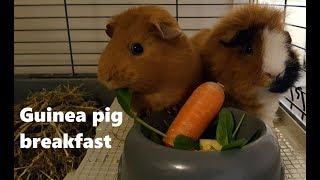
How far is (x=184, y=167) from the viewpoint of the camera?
60cm

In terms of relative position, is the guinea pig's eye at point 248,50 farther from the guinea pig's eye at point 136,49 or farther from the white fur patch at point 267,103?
the guinea pig's eye at point 136,49

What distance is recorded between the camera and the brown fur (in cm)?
79

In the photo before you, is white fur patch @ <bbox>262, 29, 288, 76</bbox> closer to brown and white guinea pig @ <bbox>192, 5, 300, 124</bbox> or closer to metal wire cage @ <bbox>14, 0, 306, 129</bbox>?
brown and white guinea pig @ <bbox>192, 5, 300, 124</bbox>

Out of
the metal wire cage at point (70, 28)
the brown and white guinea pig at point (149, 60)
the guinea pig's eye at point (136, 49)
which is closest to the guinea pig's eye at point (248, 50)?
the brown and white guinea pig at point (149, 60)

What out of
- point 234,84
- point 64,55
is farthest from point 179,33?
point 64,55

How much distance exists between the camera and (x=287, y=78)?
2.65ft

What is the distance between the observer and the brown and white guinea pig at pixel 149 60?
29.5 inches

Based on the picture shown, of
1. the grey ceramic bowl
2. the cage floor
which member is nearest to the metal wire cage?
the cage floor

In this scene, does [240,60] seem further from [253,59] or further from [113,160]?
[113,160]

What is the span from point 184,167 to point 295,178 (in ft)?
1.20

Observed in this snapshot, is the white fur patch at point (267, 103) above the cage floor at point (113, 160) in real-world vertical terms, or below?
above

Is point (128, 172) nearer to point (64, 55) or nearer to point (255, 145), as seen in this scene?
point (255, 145)

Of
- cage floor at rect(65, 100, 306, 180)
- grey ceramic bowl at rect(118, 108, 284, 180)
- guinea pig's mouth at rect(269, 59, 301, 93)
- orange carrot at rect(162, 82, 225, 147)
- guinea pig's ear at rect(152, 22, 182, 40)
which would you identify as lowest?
cage floor at rect(65, 100, 306, 180)

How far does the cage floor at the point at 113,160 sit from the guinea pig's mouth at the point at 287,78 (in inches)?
7.8
